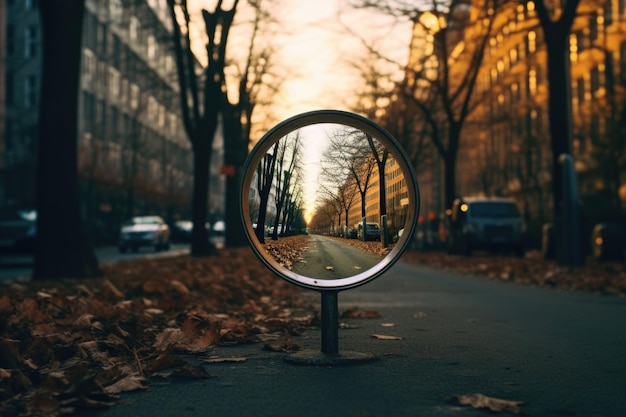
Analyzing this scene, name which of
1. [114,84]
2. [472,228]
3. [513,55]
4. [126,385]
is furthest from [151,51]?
[126,385]

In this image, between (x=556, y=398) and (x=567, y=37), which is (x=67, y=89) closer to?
(x=556, y=398)

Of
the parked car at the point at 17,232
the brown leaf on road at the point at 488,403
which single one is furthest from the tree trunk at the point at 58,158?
the brown leaf on road at the point at 488,403

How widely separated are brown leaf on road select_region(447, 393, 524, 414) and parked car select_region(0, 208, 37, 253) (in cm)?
1701

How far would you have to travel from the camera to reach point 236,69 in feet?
97.2

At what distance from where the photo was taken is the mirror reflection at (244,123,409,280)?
4.46 meters

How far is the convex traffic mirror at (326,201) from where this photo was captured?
4.46 m

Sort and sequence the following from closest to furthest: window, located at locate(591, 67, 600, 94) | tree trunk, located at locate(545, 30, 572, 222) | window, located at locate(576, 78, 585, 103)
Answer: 1. tree trunk, located at locate(545, 30, 572, 222)
2. window, located at locate(591, 67, 600, 94)
3. window, located at locate(576, 78, 585, 103)

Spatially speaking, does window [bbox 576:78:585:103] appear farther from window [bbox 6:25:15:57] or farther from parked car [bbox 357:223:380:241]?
parked car [bbox 357:223:380:241]

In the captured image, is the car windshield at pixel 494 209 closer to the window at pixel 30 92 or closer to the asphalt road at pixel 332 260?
the asphalt road at pixel 332 260

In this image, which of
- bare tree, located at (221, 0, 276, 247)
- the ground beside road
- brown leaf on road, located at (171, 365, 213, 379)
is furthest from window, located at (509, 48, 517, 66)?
brown leaf on road, located at (171, 365, 213, 379)

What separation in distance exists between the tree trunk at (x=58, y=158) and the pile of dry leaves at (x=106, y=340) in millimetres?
2914

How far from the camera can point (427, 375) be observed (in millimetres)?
4406

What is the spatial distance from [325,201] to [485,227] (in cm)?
2490

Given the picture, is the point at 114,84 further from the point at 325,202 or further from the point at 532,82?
the point at 325,202
